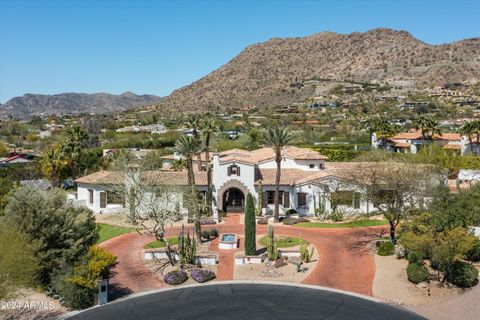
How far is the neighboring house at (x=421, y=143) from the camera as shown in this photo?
7456cm

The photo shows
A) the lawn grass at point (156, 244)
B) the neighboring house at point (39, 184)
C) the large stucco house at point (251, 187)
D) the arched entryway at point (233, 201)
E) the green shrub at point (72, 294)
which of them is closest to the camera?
the green shrub at point (72, 294)

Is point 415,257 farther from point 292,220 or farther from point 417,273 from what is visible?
point 292,220

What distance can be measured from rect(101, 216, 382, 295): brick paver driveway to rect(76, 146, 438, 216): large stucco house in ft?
13.4

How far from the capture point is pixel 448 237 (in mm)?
24766

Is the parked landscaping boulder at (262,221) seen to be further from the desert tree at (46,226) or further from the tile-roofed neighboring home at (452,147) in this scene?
the tile-roofed neighboring home at (452,147)

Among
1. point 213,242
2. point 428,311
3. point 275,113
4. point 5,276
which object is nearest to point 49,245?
point 5,276

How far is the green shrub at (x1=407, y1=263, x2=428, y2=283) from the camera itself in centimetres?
2550

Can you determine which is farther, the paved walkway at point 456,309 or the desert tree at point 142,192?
the desert tree at point 142,192

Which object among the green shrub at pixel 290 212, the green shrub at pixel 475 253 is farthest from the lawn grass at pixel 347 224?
the green shrub at pixel 475 253

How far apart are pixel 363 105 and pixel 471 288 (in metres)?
145

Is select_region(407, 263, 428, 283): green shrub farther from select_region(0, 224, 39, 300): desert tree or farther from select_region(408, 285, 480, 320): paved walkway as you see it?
select_region(0, 224, 39, 300): desert tree

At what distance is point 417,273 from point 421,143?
6256 centimetres

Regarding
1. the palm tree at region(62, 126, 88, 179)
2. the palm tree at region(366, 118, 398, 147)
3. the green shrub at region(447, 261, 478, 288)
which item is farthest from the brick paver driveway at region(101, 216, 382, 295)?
the palm tree at region(366, 118, 398, 147)

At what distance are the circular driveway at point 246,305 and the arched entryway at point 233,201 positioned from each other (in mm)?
19960
